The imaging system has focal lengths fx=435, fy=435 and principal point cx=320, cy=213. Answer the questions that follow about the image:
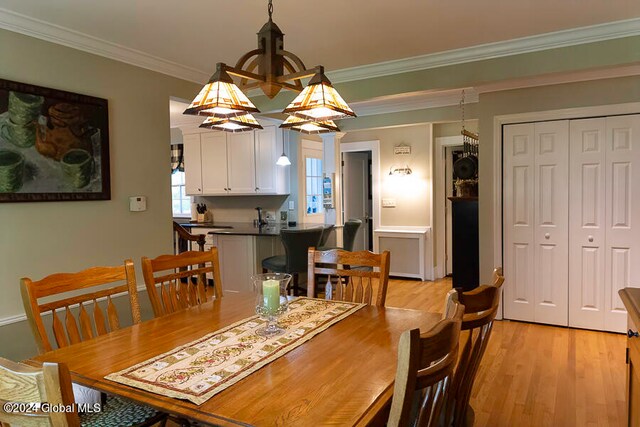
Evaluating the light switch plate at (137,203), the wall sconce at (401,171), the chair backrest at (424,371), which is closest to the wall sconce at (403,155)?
the wall sconce at (401,171)

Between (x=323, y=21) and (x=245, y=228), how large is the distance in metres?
3.32

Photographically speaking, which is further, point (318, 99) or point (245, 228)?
point (245, 228)

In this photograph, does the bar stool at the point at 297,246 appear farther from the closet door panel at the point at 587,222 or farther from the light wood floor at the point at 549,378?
the closet door panel at the point at 587,222

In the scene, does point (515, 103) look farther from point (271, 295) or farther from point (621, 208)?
point (271, 295)

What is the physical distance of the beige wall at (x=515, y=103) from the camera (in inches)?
149

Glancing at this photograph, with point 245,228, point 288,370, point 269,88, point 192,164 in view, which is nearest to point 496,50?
point 269,88

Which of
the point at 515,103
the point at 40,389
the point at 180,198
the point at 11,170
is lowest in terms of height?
the point at 40,389

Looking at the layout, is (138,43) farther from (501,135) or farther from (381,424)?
(501,135)

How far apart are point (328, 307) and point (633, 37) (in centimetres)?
266

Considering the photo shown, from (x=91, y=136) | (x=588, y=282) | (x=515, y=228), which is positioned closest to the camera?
(x=91, y=136)

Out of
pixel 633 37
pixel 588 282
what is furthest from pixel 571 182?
pixel 633 37

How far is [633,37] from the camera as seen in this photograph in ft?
9.29

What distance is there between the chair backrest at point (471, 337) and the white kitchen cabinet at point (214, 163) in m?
4.88

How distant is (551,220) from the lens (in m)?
4.09
